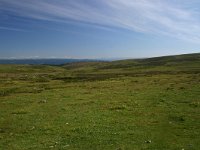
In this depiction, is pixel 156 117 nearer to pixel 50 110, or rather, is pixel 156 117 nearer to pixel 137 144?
pixel 137 144

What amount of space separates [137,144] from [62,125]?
7.35 m

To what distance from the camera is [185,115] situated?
25469 millimetres

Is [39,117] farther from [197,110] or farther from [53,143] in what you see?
[197,110]

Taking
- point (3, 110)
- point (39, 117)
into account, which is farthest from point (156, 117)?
point (3, 110)

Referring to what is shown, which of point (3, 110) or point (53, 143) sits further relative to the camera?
point (3, 110)

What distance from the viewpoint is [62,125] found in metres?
23.0

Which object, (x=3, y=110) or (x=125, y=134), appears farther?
(x=3, y=110)

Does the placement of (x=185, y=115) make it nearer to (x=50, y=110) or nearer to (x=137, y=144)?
(x=137, y=144)

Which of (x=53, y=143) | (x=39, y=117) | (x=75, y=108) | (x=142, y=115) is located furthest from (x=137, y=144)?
(x=75, y=108)

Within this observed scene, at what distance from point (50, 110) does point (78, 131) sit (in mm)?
9783

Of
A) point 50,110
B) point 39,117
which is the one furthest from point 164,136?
point 50,110

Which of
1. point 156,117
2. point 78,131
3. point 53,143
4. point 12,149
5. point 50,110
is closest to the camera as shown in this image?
point 12,149

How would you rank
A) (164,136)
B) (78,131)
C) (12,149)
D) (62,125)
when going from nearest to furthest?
(12,149)
(164,136)
(78,131)
(62,125)

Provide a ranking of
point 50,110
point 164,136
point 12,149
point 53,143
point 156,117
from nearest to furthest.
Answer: point 12,149 < point 53,143 < point 164,136 < point 156,117 < point 50,110
